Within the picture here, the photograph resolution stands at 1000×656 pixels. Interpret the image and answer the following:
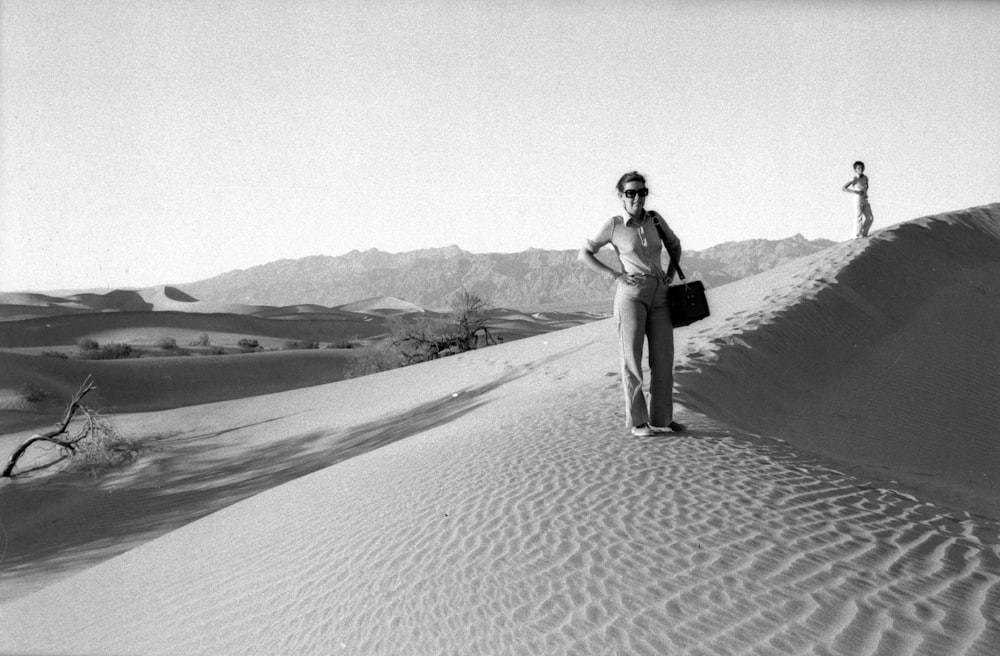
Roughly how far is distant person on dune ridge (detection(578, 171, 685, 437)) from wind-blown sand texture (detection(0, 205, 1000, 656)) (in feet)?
2.22

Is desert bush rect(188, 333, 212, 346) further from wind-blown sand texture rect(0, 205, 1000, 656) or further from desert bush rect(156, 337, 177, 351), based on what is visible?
wind-blown sand texture rect(0, 205, 1000, 656)

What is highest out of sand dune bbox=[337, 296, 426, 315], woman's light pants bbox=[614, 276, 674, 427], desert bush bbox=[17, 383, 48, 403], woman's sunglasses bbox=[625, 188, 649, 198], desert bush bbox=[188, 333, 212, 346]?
woman's sunglasses bbox=[625, 188, 649, 198]

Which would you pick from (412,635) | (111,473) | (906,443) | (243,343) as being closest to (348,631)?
(412,635)

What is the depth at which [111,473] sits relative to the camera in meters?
13.2

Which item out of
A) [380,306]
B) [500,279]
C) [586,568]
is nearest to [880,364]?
[586,568]

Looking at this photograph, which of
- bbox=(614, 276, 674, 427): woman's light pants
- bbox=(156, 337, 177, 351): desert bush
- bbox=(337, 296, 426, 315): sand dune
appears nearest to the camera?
bbox=(614, 276, 674, 427): woman's light pants

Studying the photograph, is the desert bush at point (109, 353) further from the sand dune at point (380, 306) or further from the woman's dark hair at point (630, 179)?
the sand dune at point (380, 306)

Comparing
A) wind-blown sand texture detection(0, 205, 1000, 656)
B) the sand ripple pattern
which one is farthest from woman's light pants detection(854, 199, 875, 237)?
the sand ripple pattern

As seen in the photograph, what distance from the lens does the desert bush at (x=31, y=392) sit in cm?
2073

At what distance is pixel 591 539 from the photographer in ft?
12.5

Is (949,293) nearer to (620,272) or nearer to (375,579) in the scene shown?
(620,272)

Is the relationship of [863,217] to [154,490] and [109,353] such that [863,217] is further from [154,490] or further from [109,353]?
[109,353]

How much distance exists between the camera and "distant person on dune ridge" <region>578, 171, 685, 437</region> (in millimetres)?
5273

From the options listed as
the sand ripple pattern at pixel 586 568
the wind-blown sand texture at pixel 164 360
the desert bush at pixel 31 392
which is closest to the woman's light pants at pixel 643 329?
the sand ripple pattern at pixel 586 568
